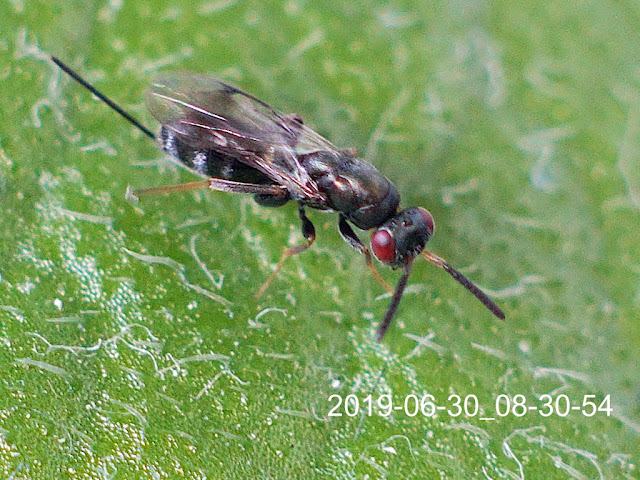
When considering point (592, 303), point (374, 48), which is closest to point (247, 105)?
point (374, 48)

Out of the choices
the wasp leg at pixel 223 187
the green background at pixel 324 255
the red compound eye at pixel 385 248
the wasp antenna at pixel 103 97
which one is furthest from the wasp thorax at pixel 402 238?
the wasp antenna at pixel 103 97

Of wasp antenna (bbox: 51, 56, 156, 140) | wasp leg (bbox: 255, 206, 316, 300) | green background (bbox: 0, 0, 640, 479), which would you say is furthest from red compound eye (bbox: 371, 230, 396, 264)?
wasp antenna (bbox: 51, 56, 156, 140)

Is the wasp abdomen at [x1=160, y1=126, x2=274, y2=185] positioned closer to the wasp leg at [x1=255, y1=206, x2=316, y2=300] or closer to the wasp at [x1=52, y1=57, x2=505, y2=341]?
the wasp at [x1=52, y1=57, x2=505, y2=341]

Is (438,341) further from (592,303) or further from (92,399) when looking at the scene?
(92,399)

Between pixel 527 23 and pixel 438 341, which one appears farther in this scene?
pixel 527 23

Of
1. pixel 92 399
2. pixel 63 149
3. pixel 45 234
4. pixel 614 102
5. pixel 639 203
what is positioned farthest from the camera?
pixel 614 102

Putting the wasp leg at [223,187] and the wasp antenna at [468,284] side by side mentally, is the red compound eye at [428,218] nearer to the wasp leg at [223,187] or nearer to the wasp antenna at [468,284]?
the wasp antenna at [468,284]
